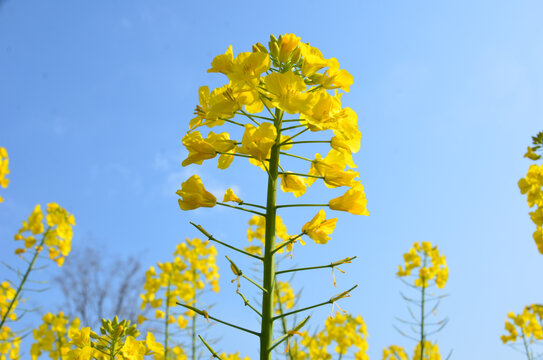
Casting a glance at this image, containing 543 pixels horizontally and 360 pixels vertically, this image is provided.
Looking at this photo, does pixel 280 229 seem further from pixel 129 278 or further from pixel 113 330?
pixel 129 278

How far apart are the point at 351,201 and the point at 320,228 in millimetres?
158

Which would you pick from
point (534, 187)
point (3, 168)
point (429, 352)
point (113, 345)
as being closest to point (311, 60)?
point (113, 345)

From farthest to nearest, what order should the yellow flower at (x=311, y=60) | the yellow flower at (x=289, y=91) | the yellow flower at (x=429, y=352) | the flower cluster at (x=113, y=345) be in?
the yellow flower at (x=429, y=352) < the flower cluster at (x=113, y=345) < the yellow flower at (x=311, y=60) < the yellow flower at (x=289, y=91)

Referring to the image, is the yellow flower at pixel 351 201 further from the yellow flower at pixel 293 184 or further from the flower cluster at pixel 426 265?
the flower cluster at pixel 426 265

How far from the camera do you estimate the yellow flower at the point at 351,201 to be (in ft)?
5.11

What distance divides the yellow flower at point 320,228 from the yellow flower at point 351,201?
0.05 metres

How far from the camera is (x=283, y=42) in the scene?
65.0 inches

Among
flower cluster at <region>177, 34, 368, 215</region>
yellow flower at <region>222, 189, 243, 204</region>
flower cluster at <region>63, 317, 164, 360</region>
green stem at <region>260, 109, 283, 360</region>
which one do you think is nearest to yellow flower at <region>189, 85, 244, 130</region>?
flower cluster at <region>177, 34, 368, 215</region>

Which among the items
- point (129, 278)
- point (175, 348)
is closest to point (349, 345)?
point (175, 348)

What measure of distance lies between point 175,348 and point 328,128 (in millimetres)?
4822

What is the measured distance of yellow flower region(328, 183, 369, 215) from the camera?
1559 mm

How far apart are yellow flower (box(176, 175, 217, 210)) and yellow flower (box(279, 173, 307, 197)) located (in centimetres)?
32

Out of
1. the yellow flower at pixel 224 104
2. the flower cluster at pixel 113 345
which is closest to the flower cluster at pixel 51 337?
the flower cluster at pixel 113 345

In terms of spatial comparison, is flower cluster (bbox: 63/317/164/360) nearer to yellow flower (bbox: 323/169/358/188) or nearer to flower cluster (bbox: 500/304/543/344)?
yellow flower (bbox: 323/169/358/188)
